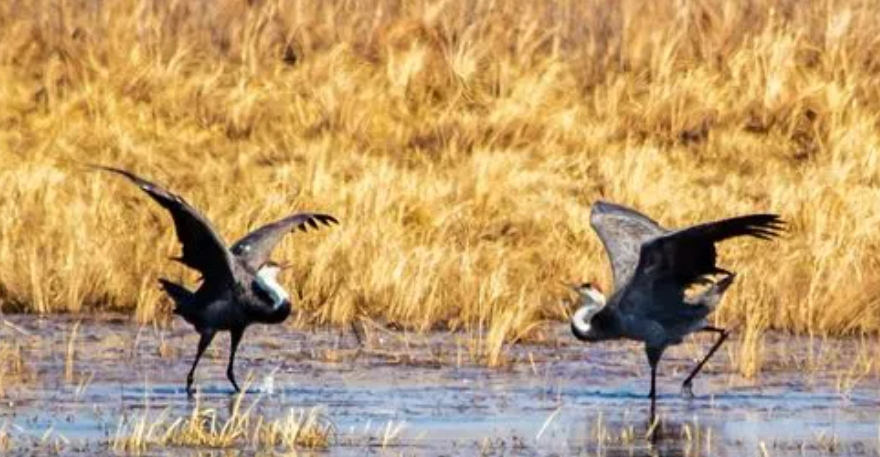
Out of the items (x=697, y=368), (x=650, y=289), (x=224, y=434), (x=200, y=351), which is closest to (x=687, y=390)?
(x=697, y=368)

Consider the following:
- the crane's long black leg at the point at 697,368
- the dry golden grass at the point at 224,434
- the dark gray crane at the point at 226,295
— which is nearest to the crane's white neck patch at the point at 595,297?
the crane's long black leg at the point at 697,368

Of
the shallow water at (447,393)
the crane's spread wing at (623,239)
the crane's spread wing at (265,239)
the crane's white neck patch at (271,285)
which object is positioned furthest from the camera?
the crane's spread wing at (265,239)

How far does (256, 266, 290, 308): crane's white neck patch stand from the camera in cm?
1298

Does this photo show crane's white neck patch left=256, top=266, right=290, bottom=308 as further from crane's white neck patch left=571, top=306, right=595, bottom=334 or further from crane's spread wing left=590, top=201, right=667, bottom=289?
crane's spread wing left=590, top=201, right=667, bottom=289

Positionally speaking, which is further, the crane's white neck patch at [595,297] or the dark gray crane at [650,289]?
the crane's white neck patch at [595,297]

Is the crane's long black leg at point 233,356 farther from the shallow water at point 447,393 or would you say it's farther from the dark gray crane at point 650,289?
the dark gray crane at point 650,289

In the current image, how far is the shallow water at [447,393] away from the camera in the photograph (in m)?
11.1

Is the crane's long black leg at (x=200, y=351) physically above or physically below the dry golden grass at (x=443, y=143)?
below

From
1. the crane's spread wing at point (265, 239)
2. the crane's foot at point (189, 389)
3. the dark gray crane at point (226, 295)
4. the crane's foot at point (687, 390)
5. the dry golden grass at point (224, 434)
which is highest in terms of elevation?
the crane's spread wing at point (265, 239)

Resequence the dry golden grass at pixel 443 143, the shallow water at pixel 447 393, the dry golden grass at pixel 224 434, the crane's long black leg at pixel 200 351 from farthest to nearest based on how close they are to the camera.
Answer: the dry golden grass at pixel 443 143 < the crane's long black leg at pixel 200 351 < the shallow water at pixel 447 393 < the dry golden grass at pixel 224 434

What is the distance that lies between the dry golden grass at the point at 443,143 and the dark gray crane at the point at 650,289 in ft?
2.28

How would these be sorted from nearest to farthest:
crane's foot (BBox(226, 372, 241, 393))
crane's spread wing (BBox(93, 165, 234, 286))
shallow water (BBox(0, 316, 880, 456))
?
shallow water (BBox(0, 316, 880, 456)) → crane's spread wing (BBox(93, 165, 234, 286)) → crane's foot (BBox(226, 372, 241, 393))

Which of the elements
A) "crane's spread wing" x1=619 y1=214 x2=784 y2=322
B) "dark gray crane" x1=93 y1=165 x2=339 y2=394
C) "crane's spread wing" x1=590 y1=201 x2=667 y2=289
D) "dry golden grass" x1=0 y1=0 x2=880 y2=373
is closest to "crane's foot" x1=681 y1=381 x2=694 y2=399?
"crane's spread wing" x1=619 y1=214 x2=784 y2=322

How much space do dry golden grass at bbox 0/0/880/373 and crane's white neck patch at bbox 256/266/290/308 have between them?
122cm
